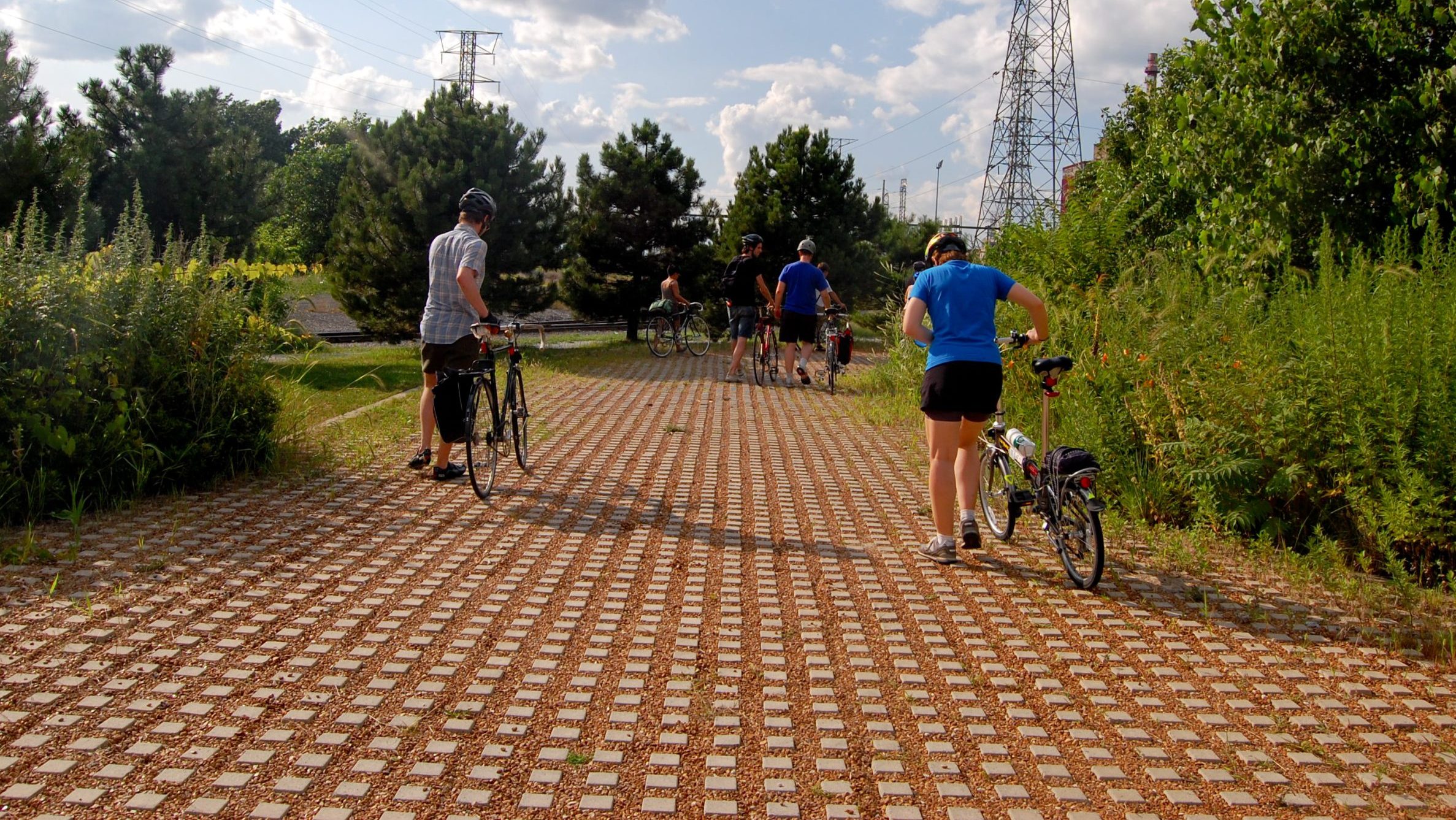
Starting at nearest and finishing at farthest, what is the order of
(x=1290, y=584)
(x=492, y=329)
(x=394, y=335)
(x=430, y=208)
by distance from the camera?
(x=1290, y=584) < (x=492, y=329) < (x=430, y=208) < (x=394, y=335)

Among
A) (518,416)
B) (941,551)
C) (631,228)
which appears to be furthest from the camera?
(631,228)

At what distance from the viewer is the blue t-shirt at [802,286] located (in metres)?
13.4

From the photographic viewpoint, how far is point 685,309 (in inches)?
814

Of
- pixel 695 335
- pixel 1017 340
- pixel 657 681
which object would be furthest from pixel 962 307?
pixel 695 335

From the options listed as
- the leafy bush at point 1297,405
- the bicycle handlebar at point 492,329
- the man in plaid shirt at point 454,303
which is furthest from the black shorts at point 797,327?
the man in plaid shirt at point 454,303

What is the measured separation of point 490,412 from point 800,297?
6.89 meters

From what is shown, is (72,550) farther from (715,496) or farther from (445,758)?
(715,496)

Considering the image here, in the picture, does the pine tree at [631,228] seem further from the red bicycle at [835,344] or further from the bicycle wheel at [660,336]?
the red bicycle at [835,344]

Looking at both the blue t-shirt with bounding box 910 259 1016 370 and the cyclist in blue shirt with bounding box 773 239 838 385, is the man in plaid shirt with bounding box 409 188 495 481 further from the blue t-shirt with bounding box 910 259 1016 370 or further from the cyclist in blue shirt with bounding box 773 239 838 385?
the cyclist in blue shirt with bounding box 773 239 838 385

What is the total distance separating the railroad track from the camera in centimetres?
2119

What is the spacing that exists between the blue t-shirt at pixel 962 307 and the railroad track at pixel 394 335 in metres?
5.33

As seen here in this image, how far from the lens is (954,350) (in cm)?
552

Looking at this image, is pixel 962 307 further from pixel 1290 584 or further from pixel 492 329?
pixel 492 329

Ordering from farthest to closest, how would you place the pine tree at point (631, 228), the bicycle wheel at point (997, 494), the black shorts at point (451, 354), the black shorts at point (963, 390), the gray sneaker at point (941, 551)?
the pine tree at point (631, 228)
the black shorts at point (451, 354)
the bicycle wheel at point (997, 494)
the gray sneaker at point (941, 551)
the black shorts at point (963, 390)
